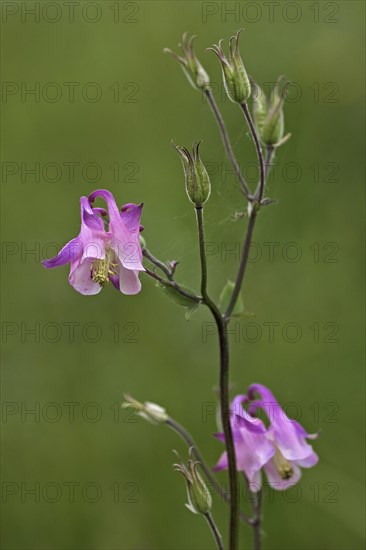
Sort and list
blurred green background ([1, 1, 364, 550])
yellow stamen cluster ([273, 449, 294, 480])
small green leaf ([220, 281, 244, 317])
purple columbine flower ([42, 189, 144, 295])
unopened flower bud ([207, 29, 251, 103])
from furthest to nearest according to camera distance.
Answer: blurred green background ([1, 1, 364, 550]) < yellow stamen cluster ([273, 449, 294, 480]) < small green leaf ([220, 281, 244, 317]) < unopened flower bud ([207, 29, 251, 103]) < purple columbine flower ([42, 189, 144, 295])

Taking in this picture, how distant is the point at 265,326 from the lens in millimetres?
4363

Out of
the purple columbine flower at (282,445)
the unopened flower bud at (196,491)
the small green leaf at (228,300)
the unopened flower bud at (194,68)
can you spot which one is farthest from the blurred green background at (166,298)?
the unopened flower bud at (196,491)

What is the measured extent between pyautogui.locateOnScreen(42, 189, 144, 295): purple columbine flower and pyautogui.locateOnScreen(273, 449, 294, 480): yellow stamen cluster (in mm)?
822

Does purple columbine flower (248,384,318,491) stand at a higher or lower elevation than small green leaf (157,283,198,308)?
lower

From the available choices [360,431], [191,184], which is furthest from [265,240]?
[191,184]

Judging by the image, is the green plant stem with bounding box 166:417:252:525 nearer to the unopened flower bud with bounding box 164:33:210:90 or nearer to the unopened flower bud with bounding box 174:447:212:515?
the unopened flower bud with bounding box 174:447:212:515

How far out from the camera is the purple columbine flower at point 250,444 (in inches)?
101

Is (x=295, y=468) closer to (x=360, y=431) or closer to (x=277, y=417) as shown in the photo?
(x=277, y=417)

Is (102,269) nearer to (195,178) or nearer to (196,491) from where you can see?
(195,178)

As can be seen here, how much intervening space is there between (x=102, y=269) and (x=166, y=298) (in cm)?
225

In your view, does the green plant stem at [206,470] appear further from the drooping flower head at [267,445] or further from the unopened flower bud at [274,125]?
the unopened flower bud at [274,125]

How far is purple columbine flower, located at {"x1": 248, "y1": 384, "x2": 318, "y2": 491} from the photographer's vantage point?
263 cm

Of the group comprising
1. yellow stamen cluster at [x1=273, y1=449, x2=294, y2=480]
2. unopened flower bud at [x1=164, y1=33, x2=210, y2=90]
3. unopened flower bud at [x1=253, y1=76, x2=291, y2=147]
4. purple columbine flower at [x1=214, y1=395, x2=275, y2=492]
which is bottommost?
yellow stamen cluster at [x1=273, y1=449, x2=294, y2=480]

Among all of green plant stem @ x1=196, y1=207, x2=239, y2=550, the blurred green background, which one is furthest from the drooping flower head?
the blurred green background
